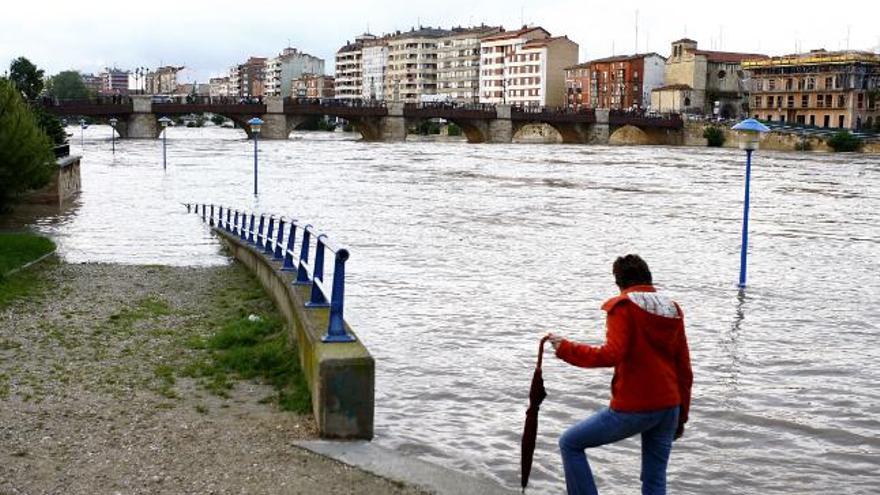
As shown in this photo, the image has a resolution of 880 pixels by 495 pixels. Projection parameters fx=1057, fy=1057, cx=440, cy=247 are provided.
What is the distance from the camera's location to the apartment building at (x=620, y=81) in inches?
5714

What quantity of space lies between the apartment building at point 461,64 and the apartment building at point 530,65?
1009cm

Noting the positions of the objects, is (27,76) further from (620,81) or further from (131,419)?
(620,81)

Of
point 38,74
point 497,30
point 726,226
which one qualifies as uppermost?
point 497,30

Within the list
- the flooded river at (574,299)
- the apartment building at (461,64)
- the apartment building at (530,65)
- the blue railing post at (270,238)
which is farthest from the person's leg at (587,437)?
the apartment building at (461,64)

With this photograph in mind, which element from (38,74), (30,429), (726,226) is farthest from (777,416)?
(38,74)

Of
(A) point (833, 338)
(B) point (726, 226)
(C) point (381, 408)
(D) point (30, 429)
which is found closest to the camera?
(D) point (30, 429)

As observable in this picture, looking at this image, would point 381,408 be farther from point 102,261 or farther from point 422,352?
point 102,261

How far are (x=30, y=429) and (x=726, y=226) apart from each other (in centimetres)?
2583

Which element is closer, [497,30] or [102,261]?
[102,261]

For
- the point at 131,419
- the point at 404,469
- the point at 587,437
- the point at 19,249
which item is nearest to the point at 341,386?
the point at 404,469

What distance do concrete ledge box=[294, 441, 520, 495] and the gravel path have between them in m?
0.13

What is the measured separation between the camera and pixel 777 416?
10.0 meters

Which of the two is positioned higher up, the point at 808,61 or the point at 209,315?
the point at 808,61

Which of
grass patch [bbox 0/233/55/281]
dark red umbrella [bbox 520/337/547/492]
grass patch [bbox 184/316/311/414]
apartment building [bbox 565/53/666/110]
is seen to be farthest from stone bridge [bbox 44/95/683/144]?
dark red umbrella [bbox 520/337/547/492]
